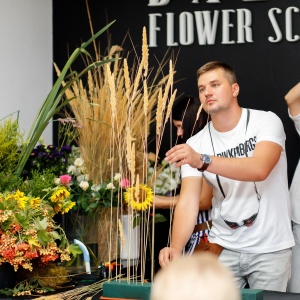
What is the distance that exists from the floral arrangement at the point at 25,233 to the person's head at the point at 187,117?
52.5 inches

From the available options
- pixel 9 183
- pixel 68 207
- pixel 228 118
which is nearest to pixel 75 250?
pixel 68 207

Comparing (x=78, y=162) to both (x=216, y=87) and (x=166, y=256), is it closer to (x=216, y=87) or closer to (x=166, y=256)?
(x=216, y=87)

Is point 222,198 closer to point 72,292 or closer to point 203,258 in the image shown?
point 72,292

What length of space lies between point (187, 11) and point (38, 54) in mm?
983

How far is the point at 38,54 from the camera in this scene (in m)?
4.77

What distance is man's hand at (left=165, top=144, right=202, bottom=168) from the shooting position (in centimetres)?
262

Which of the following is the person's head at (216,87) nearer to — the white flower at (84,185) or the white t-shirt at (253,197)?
the white t-shirt at (253,197)

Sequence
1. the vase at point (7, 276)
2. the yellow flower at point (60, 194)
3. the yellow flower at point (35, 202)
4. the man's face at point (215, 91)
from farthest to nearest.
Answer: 1. the man's face at point (215, 91)
2. the yellow flower at point (60, 194)
3. the yellow flower at point (35, 202)
4. the vase at point (7, 276)

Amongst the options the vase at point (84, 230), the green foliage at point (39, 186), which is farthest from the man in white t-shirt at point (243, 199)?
the green foliage at point (39, 186)

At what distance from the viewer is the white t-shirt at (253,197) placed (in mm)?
3178

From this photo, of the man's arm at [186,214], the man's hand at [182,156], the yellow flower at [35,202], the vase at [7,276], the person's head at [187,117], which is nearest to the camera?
the man's hand at [182,156]

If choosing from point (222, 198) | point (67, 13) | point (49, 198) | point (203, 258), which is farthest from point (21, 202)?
point (67, 13)

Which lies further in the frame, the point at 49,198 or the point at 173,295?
the point at 49,198

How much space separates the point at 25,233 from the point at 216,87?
3.58 feet
